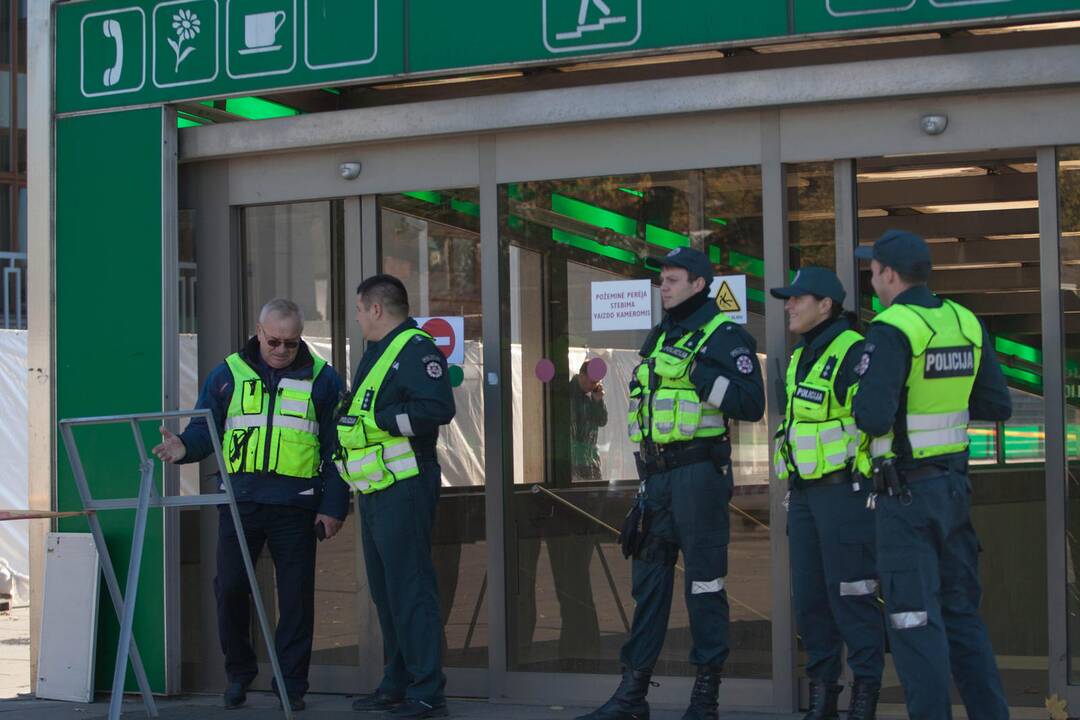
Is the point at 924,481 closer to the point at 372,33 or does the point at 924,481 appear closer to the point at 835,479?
the point at 835,479

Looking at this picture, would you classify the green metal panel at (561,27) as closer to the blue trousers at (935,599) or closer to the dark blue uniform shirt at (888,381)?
the dark blue uniform shirt at (888,381)

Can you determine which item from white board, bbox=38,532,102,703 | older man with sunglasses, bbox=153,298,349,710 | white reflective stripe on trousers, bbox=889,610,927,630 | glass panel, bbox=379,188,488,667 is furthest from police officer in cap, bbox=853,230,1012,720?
white board, bbox=38,532,102,703

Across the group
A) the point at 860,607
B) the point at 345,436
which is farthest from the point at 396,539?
the point at 860,607

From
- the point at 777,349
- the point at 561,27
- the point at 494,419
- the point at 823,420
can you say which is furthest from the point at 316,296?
the point at 823,420

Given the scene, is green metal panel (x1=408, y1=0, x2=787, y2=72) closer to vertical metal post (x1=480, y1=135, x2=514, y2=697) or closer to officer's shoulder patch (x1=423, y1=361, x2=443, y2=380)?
vertical metal post (x1=480, y1=135, x2=514, y2=697)

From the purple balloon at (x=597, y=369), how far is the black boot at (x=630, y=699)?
1.42m

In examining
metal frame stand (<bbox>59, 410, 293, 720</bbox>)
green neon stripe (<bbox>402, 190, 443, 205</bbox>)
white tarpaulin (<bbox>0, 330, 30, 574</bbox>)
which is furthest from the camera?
white tarpaulin (<bbox>0, 330, 30, 574</bbox>)

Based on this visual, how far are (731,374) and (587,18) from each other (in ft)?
6.24

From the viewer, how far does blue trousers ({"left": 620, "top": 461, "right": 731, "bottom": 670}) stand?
599cm

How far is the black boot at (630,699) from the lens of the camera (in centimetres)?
Result: 616

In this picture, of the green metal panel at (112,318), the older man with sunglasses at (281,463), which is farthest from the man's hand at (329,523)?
the green metal panel at (112,318)

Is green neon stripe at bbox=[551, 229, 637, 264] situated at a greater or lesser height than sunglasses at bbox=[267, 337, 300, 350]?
greater

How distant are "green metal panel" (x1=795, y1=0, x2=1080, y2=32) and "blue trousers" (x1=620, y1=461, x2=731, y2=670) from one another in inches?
76.4

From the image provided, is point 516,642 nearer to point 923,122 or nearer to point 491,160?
point 491,160
